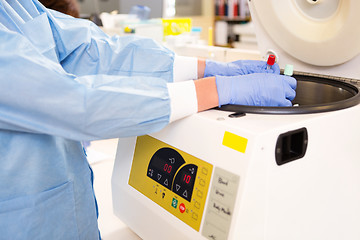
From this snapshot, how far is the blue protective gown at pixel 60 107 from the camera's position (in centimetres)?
65

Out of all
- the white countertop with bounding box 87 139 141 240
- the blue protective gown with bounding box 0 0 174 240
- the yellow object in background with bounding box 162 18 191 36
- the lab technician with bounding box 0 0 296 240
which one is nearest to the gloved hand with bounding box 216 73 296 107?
the lab technician with bounding box 0 0 296 240

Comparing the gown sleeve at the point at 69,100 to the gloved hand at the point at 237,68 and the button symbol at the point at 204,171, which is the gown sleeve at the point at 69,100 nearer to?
the button symbol at the point at 204,171

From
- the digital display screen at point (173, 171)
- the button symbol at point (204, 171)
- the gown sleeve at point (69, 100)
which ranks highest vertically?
the gown sleeve at point (69, 100)

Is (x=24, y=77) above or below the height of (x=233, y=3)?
below

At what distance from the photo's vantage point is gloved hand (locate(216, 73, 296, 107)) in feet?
2.68

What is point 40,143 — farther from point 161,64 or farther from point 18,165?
point 161,64

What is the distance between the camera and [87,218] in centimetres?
96

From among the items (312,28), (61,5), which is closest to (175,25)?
(61,5)

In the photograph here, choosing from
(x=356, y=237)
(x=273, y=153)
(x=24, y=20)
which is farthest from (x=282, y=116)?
(x=24, y=20)

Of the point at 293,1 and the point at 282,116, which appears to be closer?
the point at 282,116

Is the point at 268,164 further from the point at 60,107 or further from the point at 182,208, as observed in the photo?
the point at 60,107

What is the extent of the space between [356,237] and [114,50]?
87 cm

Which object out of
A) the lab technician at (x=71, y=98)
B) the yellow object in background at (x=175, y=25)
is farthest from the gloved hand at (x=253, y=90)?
the yellow object in background at (x=175, y=25)

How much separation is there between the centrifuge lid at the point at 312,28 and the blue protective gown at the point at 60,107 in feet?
1.10
